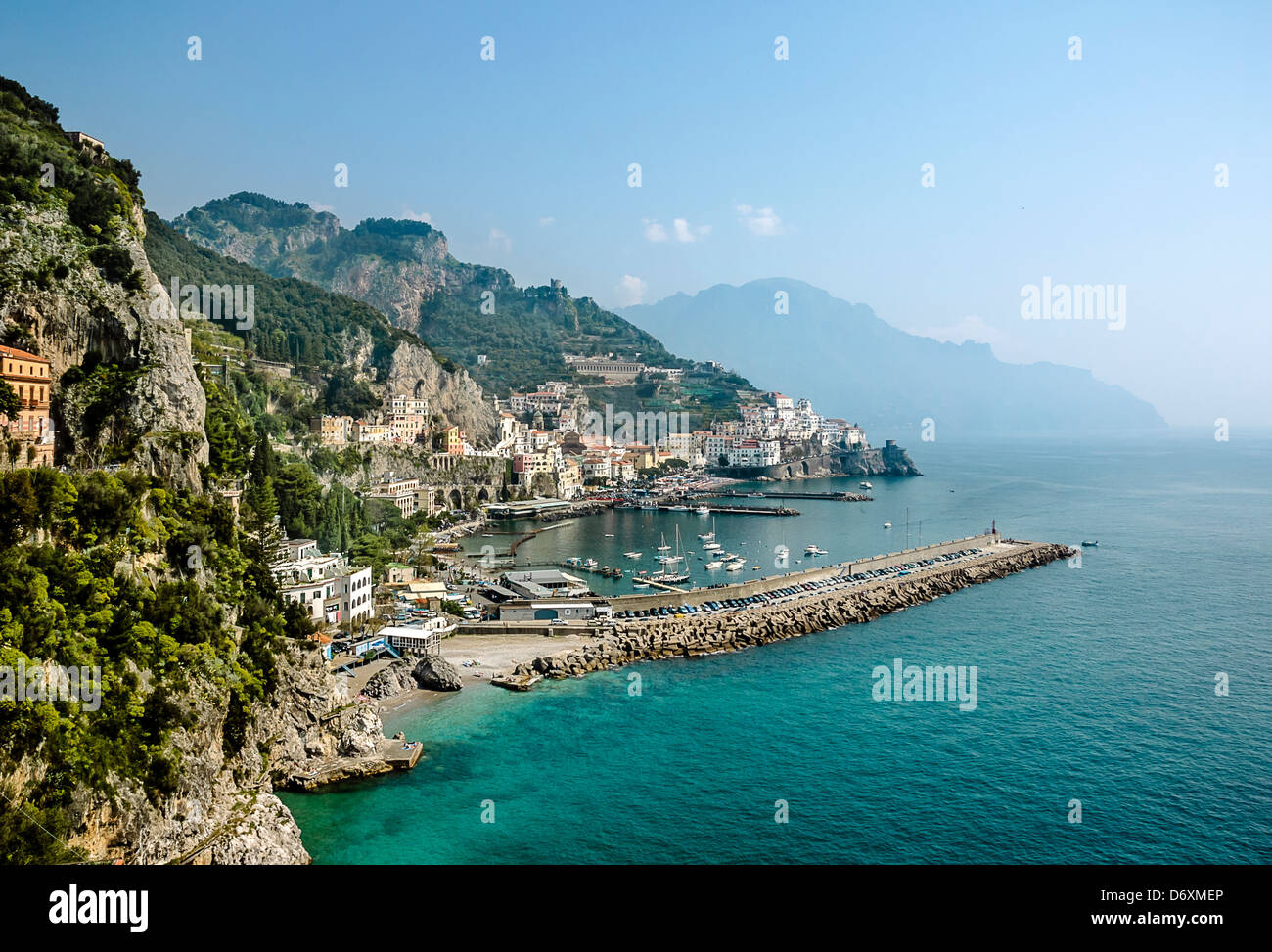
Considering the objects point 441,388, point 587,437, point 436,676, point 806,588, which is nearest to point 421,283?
point 587,437

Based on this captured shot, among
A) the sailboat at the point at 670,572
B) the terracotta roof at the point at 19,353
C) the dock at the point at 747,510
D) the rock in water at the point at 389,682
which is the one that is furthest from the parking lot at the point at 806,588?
the dock at the point at 747,510

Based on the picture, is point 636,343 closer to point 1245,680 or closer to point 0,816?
point 1245,680

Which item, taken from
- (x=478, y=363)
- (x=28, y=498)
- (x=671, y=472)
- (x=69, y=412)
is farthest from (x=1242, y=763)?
(x=478, y=363)

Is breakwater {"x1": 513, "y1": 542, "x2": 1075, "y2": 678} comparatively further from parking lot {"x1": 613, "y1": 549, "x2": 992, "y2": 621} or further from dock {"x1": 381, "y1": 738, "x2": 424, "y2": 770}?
dock {"x1": 381, "y1": 738, "x2": 424, "y2": 770}

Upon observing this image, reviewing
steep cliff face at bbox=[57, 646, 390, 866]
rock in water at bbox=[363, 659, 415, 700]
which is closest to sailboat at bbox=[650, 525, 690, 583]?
rock in water at bbox=[363, 659, 415, 700]

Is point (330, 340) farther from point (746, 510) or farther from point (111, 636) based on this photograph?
point (111, 636)
